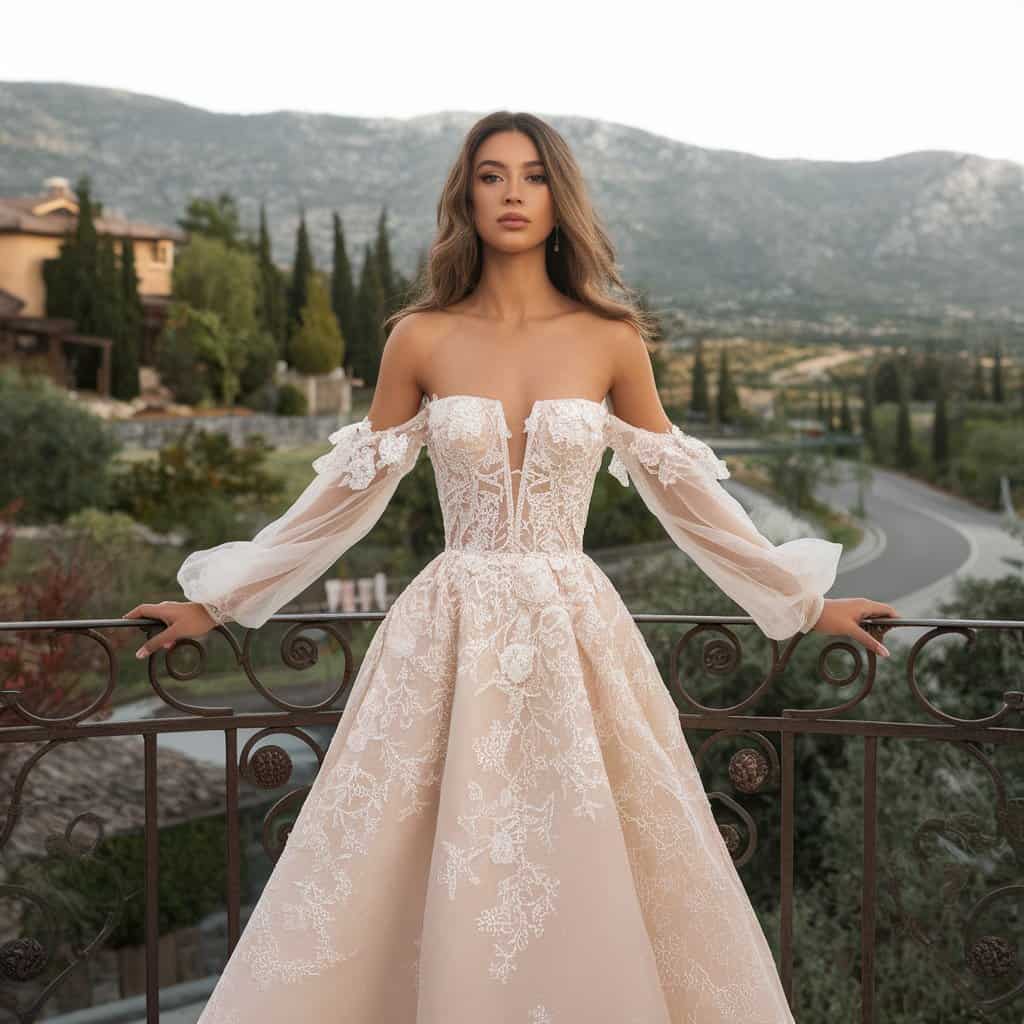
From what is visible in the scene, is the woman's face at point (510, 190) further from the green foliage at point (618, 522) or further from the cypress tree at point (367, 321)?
the cypress tree at point (367, 321)

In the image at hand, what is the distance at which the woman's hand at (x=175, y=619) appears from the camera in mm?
2281

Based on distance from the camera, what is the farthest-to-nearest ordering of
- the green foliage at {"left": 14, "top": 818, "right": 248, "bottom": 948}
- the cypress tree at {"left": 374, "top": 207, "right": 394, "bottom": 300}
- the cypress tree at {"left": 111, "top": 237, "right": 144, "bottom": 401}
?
the cypress tree at {"left": 374, "top": 207, "right": 394, "bottom": 300} < the cypress tree at {"left": 111, "top": 237, "right": 144, "bottom": 401} < the green foliage at {"left": 14, "top": 818, "right": 248, "bottom": 948}

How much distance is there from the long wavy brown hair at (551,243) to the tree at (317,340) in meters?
23.5

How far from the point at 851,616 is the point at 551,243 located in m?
0.94

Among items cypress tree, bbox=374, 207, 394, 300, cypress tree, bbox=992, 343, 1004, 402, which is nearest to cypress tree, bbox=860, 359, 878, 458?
cypress tree, bbox=992, 343, 1004, 402

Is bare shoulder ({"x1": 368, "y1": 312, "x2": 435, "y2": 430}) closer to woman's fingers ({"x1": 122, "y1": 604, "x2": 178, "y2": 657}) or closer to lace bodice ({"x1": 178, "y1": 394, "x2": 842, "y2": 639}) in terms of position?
lace bodice ({"x1": 178, "y1": 394, "x2": 842, "y2": 639})

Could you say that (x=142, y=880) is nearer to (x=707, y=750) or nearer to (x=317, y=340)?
(x=707, y=750)

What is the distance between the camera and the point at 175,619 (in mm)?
2299

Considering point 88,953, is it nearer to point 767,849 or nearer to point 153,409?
point 767,849

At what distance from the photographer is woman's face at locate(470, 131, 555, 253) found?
226cm

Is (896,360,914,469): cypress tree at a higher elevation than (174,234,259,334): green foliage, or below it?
below

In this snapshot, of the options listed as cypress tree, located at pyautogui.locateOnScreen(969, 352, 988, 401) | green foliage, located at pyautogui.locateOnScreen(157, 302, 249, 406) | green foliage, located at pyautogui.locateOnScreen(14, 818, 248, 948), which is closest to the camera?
green foliage, located at pyautogui.locateOnScreen(14, 818, 248, 948)

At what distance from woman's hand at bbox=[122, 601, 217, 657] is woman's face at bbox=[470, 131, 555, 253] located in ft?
2.99

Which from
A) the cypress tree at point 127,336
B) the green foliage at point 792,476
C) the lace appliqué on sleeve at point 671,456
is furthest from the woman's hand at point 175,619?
the cypress tree at point 127,336
